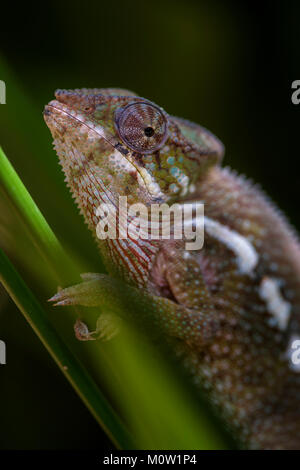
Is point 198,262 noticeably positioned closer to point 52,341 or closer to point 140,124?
point 140,124

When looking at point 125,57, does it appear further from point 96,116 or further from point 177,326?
point 177,326

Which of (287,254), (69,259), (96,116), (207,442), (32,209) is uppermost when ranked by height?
(96,116)

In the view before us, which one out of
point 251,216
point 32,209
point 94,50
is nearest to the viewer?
point 32,209

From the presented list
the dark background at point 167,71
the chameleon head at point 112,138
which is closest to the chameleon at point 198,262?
the chameleon head at point 112,138

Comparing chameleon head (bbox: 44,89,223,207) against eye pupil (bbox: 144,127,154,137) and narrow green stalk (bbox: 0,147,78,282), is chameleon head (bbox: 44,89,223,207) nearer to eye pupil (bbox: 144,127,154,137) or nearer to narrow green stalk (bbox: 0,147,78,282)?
eye pupil (bbox: 144,127,154,137)

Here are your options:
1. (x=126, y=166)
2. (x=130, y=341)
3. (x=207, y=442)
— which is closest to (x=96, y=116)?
(x=126, y=166)

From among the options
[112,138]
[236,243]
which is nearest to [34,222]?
[112,138]

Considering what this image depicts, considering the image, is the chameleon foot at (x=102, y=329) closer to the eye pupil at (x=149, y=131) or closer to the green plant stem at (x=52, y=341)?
the green plant stem at (x=52, y=341)
